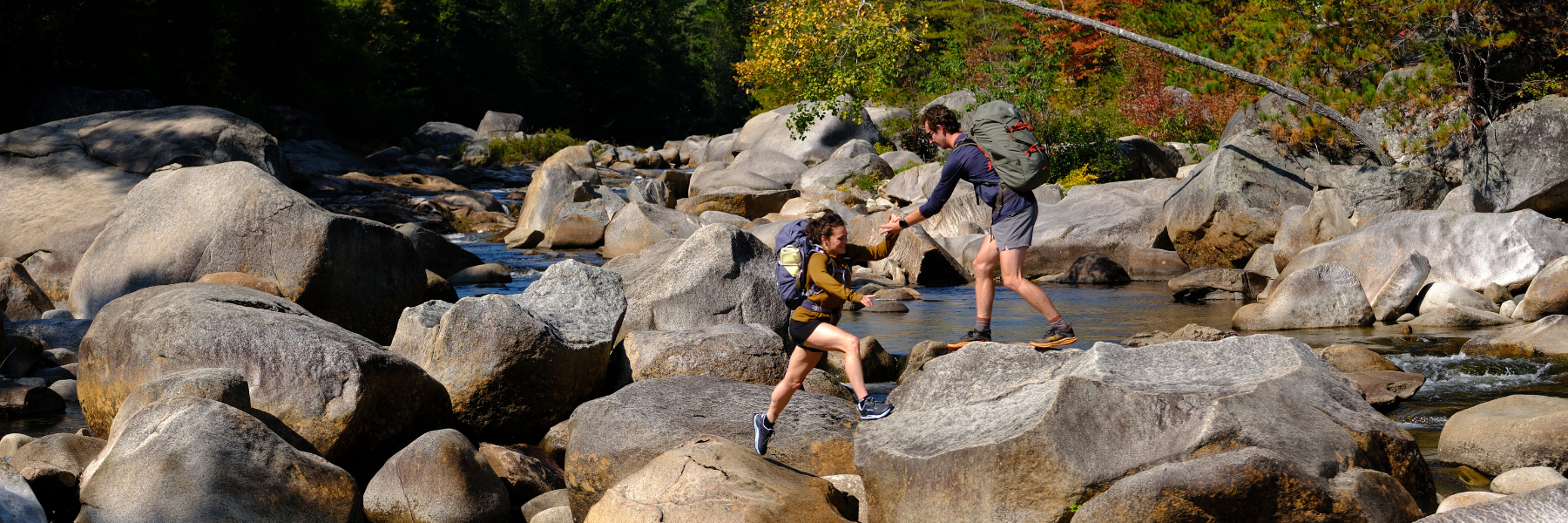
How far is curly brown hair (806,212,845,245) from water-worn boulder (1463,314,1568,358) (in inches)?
248

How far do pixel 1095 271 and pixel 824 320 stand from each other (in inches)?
396

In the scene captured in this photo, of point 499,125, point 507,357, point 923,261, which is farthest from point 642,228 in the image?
point 499,125

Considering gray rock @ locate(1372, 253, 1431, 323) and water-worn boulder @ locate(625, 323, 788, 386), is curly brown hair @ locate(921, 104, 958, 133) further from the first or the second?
gray rock @ locate(1372, 253, 1431, 323)

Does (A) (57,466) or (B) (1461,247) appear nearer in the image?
(A) (57,466)

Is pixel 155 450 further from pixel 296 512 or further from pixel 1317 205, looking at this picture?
pixel 1317 205

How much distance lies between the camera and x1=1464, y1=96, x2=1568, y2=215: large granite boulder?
1288 cm

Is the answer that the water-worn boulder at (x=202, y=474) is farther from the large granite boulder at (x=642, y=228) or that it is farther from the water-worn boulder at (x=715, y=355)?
the large granite boulder at (x=642, y=228)

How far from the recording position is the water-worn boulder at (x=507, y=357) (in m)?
6.68

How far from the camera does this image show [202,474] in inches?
193

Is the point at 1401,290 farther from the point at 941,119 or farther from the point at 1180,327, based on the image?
the point at 941,119

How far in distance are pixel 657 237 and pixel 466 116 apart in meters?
32.5

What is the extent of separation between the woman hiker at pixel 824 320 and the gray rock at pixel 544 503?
1297 mm

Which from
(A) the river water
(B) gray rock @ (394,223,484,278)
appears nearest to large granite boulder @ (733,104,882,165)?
(A) the river water

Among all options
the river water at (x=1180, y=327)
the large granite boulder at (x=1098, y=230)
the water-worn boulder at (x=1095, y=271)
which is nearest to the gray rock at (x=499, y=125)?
the river water at (x=1180, y=327)
